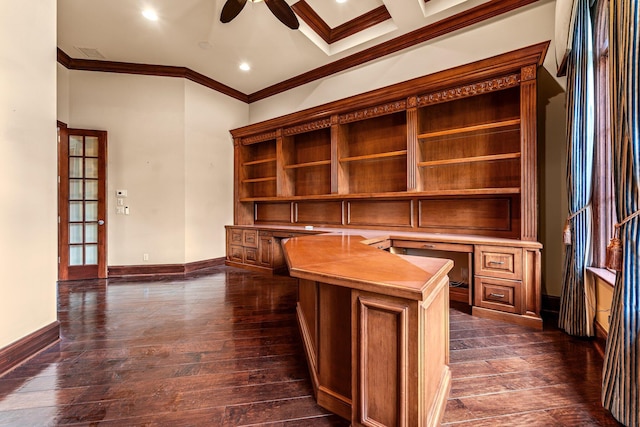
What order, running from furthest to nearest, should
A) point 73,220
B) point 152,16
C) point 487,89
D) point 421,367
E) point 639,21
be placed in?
point 73,220 < point 152,16 < point 487,89 < point 639,21 < point 421,367

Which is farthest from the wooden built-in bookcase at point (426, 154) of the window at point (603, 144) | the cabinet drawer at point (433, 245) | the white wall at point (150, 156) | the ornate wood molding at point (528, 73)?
the white wall at point (150, 156)

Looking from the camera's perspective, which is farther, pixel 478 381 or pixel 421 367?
pixel 478 381

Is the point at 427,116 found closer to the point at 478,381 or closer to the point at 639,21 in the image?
the point at 639,21

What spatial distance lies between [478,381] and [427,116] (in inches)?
115

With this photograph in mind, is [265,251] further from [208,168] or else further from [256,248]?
[208,168]

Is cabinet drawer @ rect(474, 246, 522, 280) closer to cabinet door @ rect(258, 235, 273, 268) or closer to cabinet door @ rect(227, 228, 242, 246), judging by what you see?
cabinet door @ rect(258, 235, 273, 268)

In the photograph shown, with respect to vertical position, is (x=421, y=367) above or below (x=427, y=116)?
below

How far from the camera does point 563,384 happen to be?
1.66 metres

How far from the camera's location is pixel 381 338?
1.15 m

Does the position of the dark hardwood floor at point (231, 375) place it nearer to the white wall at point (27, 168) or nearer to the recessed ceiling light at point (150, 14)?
the white wall at point (27, 168)

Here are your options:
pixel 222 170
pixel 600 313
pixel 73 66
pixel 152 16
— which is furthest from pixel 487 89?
pixel 73 66

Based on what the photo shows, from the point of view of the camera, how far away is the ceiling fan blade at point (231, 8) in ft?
9.36

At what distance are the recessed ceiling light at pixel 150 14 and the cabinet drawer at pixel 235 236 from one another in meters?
3.18

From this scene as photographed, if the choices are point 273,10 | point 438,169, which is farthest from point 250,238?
point 273,10
